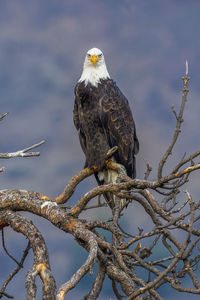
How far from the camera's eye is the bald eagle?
7.37 meters

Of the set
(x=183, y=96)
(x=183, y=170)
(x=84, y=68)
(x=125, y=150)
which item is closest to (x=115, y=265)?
(x=183, y=170)

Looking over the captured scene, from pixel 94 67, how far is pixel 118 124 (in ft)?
3.30

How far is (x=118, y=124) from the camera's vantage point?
7523 millimetres

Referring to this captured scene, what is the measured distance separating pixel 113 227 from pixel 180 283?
0.87 metres

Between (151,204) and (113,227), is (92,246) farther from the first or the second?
(151,204)

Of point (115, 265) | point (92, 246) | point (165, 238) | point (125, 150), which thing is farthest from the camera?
point (125, 150)

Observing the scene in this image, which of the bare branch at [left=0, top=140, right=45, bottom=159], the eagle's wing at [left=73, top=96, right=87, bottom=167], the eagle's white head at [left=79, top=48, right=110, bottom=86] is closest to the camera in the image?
the bare branch at [left=0, top=140, right=45, bottom=159]

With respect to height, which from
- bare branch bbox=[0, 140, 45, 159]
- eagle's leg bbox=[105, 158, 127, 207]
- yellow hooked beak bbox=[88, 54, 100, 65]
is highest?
yellow hooked beak bbox=[88, 54, 100, 65]

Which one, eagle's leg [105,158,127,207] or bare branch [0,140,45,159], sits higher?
eagle's leg [105,158,127,207]

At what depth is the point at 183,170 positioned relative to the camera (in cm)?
441

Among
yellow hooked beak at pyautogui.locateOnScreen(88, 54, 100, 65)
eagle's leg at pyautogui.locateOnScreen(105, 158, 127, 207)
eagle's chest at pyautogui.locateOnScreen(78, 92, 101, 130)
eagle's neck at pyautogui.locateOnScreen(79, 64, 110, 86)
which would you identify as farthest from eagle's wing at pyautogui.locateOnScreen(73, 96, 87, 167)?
yellow hooked beak at pyautogui.locateOnScreen(88, 54, 100, 65)

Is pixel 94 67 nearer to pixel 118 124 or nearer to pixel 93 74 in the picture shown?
pixel 93 74

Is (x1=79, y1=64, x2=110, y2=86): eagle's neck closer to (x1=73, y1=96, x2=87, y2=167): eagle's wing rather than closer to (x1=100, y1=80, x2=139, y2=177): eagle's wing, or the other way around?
(x1=100, y1=80, x2=139, y2=177): eagle's wing

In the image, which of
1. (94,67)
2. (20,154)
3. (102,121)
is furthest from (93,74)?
(20,154)
